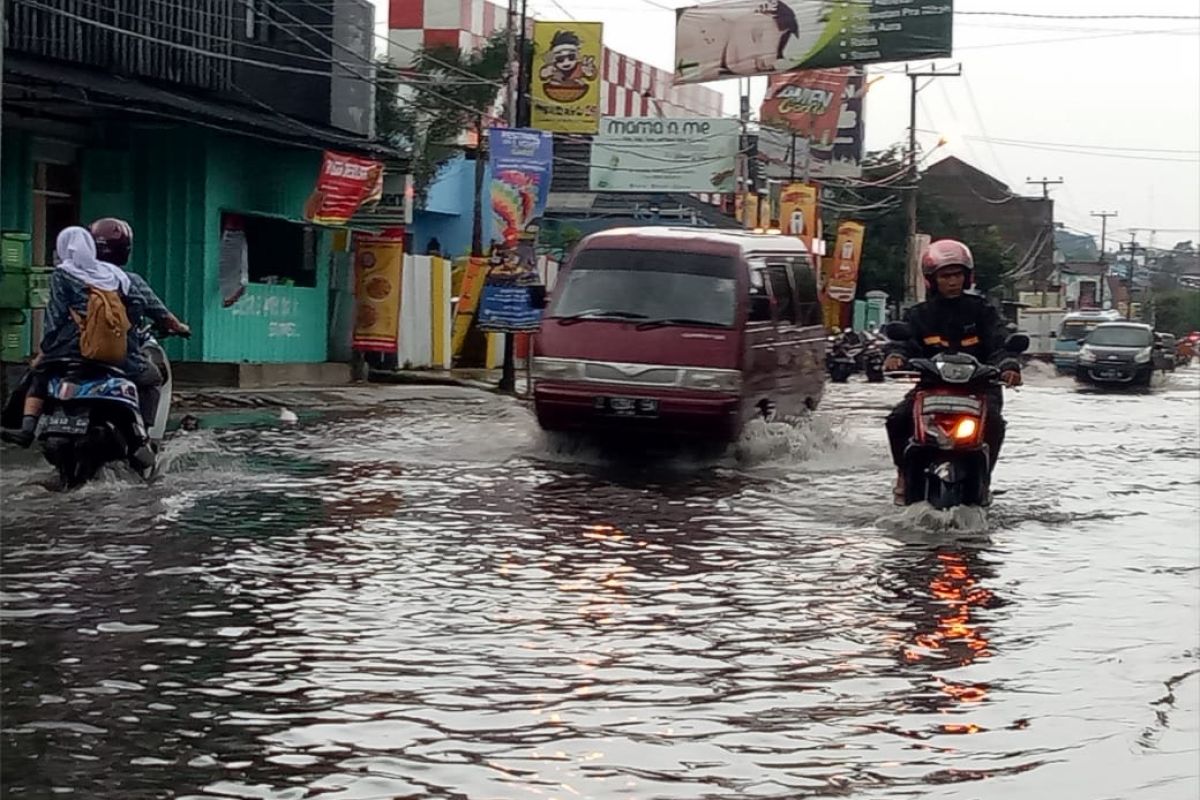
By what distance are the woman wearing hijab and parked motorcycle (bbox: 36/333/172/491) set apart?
7 centimetres

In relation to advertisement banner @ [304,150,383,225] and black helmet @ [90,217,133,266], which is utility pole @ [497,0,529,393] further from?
black helmet @ [90,217,133,266]

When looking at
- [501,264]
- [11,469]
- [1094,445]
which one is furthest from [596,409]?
[501,264]

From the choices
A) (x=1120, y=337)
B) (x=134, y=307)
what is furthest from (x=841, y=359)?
(x=134, y=307)

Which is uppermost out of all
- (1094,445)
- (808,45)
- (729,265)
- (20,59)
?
(808,45)

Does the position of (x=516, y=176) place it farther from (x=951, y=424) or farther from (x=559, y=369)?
(x=951, y=424)

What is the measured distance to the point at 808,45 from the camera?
39.3m

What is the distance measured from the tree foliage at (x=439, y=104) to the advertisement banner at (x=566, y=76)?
1.31 meters

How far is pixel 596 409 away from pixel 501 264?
11.8 metres

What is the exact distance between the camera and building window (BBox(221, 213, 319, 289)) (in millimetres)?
26188

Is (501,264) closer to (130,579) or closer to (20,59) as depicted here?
(20,59)

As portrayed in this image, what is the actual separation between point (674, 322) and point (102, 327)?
5.76 meters

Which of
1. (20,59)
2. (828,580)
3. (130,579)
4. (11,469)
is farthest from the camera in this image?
(20,59)

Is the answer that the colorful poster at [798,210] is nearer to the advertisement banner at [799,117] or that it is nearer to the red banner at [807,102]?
the advertisement banner at [799,117]

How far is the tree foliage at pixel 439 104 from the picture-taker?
34281mm
